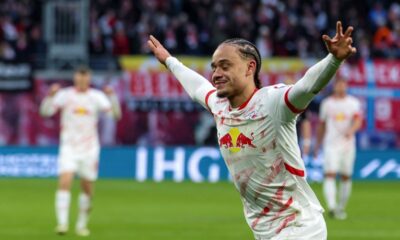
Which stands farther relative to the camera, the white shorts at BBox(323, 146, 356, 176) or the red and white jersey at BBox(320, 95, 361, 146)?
the red and white jersey at BBox(320, 95, 361, 146)

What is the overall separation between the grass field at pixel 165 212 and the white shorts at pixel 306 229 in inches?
323

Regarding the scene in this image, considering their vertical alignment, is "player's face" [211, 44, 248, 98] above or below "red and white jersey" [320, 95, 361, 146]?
above

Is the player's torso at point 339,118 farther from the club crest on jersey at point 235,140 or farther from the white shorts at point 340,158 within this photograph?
the club crest on jersey at point 235,140

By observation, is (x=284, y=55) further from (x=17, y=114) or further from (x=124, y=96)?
(x=17, y=114)

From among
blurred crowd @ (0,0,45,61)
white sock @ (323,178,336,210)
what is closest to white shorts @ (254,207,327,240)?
white sock @ (323,178,336,210)

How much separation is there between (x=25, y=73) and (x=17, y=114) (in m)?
1.80

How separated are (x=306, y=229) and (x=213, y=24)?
2674 cm

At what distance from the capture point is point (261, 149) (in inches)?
294

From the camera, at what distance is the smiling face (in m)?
7.36

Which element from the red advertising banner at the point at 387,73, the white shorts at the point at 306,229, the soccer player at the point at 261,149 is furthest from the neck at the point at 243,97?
the red advertising banner at the point at 387,73

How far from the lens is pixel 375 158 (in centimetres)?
2786

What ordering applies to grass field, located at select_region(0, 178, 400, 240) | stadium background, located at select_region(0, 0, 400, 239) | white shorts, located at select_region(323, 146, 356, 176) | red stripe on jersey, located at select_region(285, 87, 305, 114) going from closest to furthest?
red stripe on jersey, located at select_region(285, 87, 305, 114) → grass field, located at select_region(0, 178, 400, 240) → white shorts, located at select_region(323, 146, 356, 176) → stadium background, located at select_region(0, 0, 400, 239)

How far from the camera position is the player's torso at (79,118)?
17422mm

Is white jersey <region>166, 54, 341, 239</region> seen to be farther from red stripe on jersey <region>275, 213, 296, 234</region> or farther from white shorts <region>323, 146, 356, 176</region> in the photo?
white shorts <region>323, 146, 356, 176</region>
